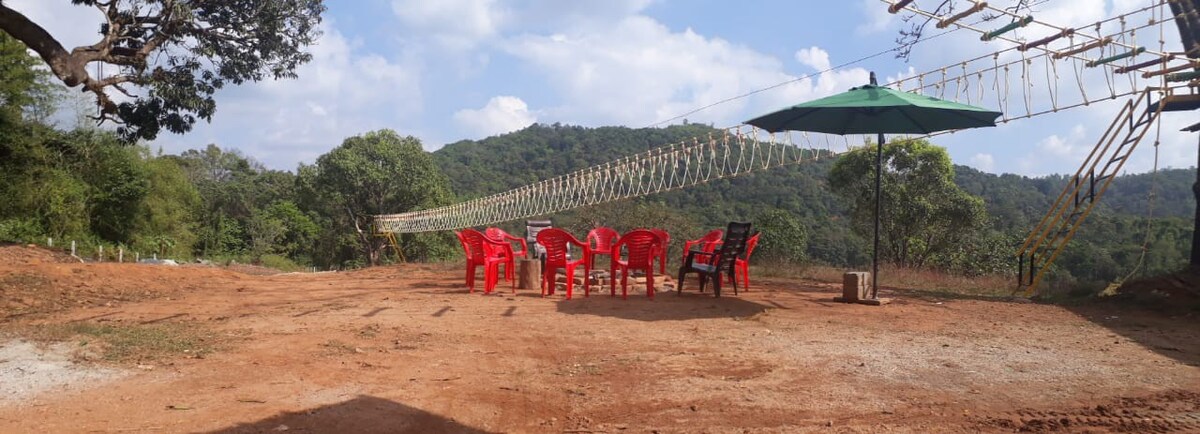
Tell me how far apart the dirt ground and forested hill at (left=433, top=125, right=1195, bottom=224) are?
5594mm

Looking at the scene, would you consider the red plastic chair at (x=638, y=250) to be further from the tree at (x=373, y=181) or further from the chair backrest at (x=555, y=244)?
the tree at (x=373, y=181)

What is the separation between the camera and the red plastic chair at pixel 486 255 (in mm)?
6000

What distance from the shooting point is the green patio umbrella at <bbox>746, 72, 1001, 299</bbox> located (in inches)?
199

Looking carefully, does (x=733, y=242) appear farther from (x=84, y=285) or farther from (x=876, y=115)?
(x=84, y=285)

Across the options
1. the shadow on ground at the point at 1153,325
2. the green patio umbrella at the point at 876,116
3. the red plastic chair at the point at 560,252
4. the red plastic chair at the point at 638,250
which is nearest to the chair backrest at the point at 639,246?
the red plastic chair at the point at 638,250

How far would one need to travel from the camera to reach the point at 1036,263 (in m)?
6.98

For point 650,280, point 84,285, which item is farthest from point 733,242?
point 84,285

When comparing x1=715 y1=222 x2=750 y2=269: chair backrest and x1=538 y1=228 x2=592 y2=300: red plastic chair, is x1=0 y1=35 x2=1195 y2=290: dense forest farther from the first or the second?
x1=538 y1=228 x2=592 y2=300: red plastic chair

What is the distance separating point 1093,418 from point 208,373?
3286 millimetres

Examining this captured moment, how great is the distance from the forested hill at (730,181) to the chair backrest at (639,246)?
4.49m

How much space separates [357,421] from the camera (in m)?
2.19

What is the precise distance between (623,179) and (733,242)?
4.30 m

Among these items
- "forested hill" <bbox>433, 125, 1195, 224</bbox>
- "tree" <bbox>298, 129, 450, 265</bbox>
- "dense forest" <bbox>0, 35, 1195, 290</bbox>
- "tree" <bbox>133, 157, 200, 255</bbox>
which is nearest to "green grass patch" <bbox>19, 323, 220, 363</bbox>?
"forested hill" <bbox>433, 125, 1195, 224</bbox>

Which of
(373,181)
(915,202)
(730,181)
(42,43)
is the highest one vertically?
(730,181)
